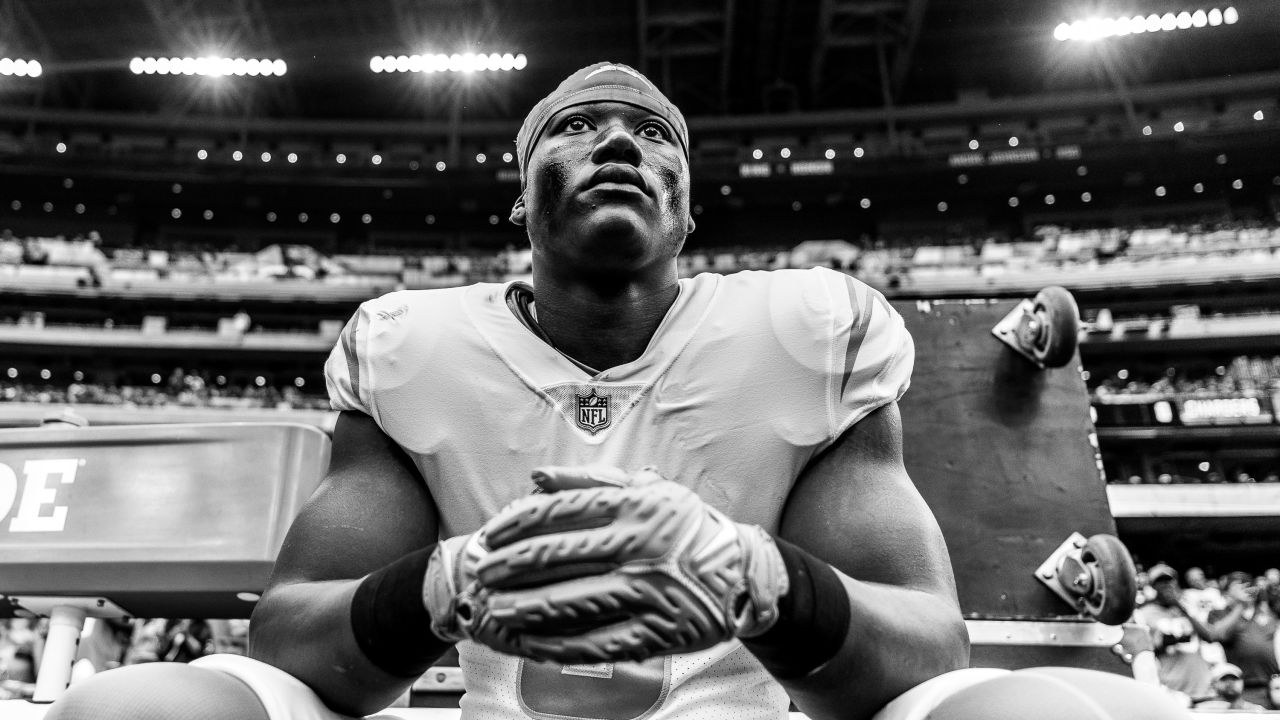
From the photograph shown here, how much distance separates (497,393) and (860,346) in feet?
2.02

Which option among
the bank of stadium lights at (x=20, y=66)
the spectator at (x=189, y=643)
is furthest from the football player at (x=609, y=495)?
the bank of stadium lights at (x=20, y=66)

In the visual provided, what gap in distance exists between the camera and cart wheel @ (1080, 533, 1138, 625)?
7.12 ft

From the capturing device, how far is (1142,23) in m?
22.1

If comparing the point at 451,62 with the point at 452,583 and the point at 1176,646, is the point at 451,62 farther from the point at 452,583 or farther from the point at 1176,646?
the point at 452,583

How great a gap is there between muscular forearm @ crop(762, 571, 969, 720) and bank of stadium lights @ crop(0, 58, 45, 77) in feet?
88.2

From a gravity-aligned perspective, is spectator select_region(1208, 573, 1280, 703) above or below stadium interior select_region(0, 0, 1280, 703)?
below

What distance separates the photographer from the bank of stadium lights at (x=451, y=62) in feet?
76.5

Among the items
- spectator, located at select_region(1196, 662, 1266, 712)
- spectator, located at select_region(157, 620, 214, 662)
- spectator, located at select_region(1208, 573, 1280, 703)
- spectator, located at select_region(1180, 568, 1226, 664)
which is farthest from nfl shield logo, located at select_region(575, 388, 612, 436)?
spectator, located at select_region(1208, 573, 1280, 703)

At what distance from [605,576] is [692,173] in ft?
74.4

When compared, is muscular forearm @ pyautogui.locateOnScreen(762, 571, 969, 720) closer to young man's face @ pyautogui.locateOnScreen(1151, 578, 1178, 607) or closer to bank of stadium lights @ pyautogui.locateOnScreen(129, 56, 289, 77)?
young man's face @ pyautogui.locateOnScreen(1151, 578, 1178, 607)

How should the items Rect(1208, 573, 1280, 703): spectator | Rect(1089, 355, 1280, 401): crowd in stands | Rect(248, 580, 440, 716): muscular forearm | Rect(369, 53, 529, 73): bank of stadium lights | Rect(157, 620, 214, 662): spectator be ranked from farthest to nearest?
Rect(369, 53, 529, 73): bank of stadium lights → Rect(1089, 355, 1280, 401): crowd in stands → Rect(1208, 573, 1280, 703): spectator → Rect(157, 620, 214, 662): spectator → Rect(248, 580, 440, 716): muscular forearm

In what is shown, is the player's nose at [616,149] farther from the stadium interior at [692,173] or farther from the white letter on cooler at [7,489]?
the stadium interior at [692,173]

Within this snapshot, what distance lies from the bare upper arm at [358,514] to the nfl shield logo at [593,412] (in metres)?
0.31

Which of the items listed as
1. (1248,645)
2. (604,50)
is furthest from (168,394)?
(1248,645)
